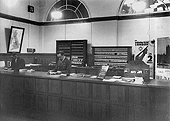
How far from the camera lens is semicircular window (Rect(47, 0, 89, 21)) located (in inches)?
215

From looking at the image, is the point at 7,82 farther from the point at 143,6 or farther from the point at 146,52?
the point at 143,6

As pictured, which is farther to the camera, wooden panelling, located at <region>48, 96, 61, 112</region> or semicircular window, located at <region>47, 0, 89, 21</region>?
semicircular window, located at <region>47, 0, 89, 21</region>

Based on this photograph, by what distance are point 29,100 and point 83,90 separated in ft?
3.45

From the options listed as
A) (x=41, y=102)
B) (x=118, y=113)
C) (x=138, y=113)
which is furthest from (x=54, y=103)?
(x=138, y=113)

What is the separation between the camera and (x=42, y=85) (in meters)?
3.01

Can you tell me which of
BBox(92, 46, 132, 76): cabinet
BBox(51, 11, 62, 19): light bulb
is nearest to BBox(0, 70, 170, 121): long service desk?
BBox(92, 46, 132, 76): cabinet

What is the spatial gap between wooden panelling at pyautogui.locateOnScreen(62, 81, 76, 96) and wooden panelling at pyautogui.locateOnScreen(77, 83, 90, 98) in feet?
0.28

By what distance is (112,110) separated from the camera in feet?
8.16

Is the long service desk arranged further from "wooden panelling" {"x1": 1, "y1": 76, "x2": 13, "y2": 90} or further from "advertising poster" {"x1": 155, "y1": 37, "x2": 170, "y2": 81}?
"advertising poster" {"x1": 155, "y1": 37, "x2": 170, "y2": 81}

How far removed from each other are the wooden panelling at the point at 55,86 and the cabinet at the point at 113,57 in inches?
89.3

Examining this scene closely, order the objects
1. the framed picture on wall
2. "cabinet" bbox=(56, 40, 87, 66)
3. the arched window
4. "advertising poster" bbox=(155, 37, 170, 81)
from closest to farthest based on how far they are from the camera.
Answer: "advertising poster" bbox=(155, 37, 170, 81)
the framed picture on wall
the arched window
"cabinet" bbox=(56, 40, 87, 66)

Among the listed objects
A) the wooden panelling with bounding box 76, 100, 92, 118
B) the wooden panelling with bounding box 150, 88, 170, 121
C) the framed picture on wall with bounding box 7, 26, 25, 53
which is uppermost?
the framed picture on wall with bounding box 7, 26, 25, 53

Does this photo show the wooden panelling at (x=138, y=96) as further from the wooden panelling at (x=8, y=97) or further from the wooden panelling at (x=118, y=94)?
the wooden panelling at (x=8, y=97)

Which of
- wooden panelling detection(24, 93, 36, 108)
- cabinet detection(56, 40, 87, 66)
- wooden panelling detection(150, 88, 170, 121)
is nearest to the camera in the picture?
wooden panelling detection(150, 88, 170, 121)
